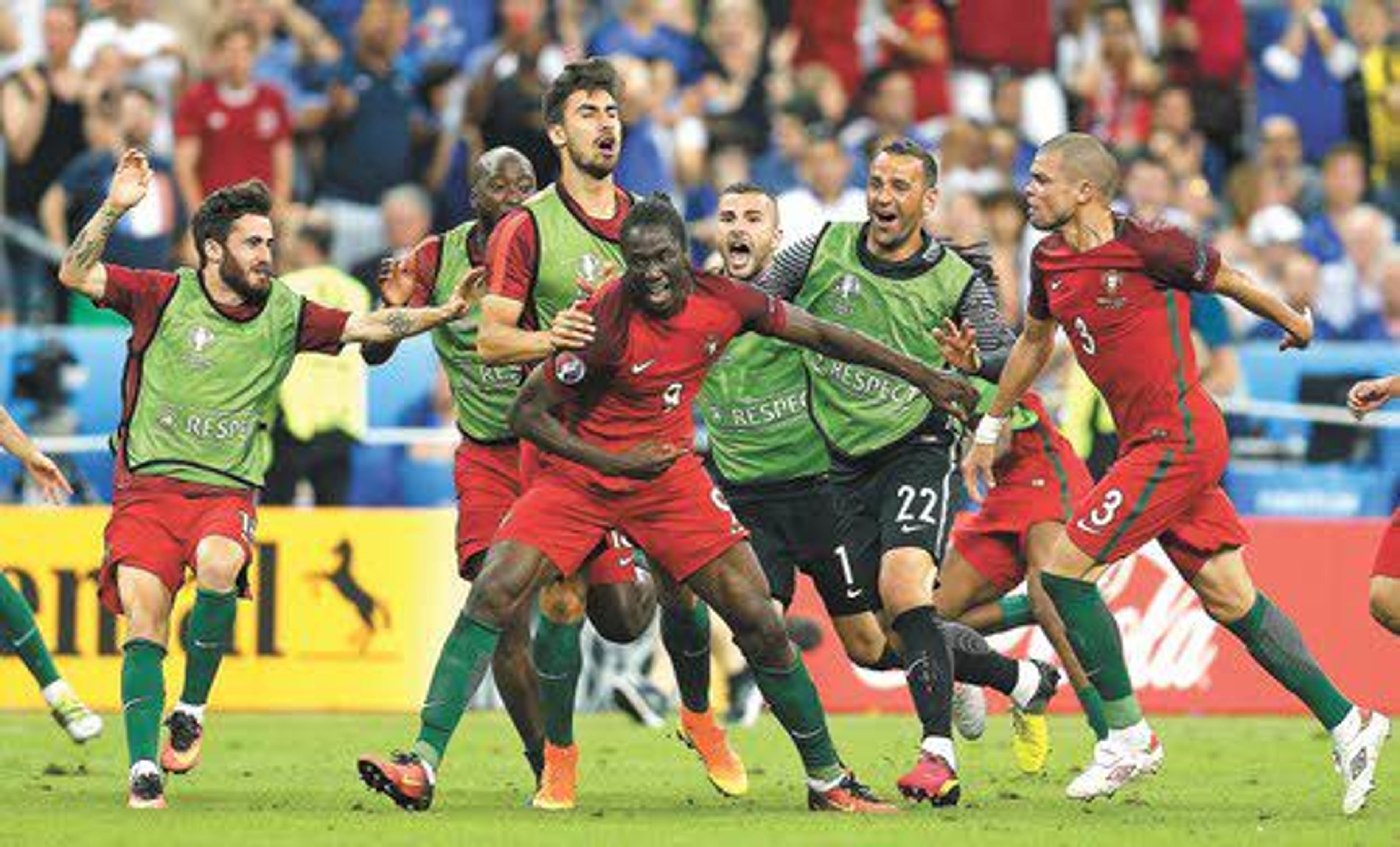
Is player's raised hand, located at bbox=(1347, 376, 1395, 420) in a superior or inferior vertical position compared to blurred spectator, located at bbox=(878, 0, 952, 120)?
inferior

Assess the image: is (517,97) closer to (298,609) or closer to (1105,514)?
(298,609)

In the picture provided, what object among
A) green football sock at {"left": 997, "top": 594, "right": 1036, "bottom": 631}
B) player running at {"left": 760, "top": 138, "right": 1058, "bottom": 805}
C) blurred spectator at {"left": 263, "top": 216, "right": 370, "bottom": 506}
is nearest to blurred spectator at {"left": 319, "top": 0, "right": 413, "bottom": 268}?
blurred spectator at {"left": 263, "top": 216, "right": 370, "bottom": 506}

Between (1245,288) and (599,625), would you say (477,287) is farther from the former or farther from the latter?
(1245,288)

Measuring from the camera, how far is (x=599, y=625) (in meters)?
13.9

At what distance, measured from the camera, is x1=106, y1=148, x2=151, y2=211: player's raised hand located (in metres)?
13.5

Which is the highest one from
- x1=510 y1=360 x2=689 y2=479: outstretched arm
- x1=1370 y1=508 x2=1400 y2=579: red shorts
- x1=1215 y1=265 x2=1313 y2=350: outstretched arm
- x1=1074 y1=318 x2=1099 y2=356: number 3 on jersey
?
x1=1215 y1=265 x2=1313 y2=350: outstretched arm

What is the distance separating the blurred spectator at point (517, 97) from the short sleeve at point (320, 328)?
8513 millimetres

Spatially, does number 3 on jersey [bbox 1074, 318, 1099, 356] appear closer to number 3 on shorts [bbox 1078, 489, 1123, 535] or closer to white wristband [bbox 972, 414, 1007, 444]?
Result: number 3 on shorts [bbox 1078, 489, 1123, 535]

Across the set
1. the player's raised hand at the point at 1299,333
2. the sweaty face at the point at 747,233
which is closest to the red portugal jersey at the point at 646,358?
the sweaty face at the point at 747,233

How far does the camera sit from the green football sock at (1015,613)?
53.1 ft

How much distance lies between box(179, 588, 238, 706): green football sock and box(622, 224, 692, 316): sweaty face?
2305 millimetres

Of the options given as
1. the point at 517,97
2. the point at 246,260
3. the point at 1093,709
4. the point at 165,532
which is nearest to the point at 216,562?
the point at 165,532

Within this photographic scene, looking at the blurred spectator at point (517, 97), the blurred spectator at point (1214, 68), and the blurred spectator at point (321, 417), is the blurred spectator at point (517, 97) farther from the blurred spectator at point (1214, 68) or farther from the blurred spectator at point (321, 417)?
the blurred spectator at point (1214, 68)

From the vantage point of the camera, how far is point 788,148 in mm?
23422
